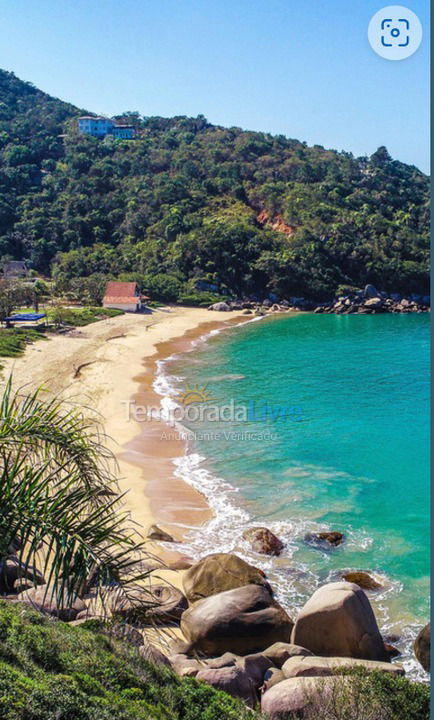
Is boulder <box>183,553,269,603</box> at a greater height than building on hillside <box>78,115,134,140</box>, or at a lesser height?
lesser

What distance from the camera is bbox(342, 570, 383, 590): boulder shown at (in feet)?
46.9

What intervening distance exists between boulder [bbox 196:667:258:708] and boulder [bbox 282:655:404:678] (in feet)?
2.52

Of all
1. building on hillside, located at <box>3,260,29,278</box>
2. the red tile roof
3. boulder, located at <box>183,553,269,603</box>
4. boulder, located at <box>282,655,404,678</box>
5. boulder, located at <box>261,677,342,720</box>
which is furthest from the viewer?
building on hillside, located at <box>3,260,29,278</box>

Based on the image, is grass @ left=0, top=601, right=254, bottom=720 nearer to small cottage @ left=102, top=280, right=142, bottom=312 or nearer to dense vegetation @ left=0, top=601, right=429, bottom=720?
dense vegetation @ left=0, top=601, right=429, bottom=720

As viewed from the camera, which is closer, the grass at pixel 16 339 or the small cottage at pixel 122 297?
the grass at pixel 16 339

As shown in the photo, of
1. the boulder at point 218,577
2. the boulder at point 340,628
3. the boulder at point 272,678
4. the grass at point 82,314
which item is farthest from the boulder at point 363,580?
the grass at point 82,314

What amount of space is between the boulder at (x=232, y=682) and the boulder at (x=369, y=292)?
70.6 meters

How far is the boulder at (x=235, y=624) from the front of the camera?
11172 millimetres

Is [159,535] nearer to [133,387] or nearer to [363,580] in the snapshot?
[363,580]

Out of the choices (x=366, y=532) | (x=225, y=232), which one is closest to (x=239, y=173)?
(x=225, y=232)

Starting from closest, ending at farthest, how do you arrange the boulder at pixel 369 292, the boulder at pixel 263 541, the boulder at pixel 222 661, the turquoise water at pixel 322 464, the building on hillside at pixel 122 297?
the boulder at pixel 222 661 < the turquoise water at pixel 322 464 < the boulder at pixel 263 541 < the building on hillside at pixel 122 297 < the boulder at pixel 369 292

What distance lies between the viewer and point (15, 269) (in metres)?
73.6

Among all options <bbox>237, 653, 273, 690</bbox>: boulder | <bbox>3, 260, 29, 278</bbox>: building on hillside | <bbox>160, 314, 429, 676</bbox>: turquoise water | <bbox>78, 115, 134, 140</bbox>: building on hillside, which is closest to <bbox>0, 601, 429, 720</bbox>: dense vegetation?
<bbox>237, 653, 273, 690</bbox>: boulder

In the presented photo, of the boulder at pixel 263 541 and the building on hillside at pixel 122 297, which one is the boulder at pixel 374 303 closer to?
the building on hillside at pixel 122 297
